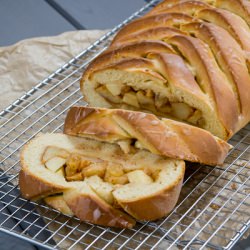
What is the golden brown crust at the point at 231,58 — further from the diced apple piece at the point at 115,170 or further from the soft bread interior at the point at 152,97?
the diced apple piece at the point at 115,170

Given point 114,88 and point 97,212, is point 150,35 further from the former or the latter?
point 97,212

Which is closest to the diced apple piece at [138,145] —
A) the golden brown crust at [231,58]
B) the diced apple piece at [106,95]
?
the diced apple piece at [106,95]

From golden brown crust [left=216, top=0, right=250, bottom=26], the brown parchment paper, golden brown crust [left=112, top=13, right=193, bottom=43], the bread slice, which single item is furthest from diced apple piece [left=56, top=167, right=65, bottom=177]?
golden brown crust [left=216, top=0, right=250, bottom=26]

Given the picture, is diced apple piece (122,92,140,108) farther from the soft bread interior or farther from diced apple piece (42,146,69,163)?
diced apple piece (42,146,69,163)

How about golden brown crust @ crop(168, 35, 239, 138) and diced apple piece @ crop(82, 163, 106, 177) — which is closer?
diced apple piece @ crop(82, 163, 106, 177)

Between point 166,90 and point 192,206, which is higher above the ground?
point 166,90

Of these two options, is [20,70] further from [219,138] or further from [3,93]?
[219,138]

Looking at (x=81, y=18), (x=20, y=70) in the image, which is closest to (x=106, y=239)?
(x=20, y=70)
